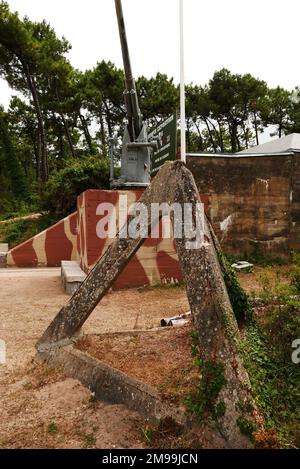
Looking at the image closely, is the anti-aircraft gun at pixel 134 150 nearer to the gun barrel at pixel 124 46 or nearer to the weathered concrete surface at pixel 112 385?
the gun barrel at pixel 124 46

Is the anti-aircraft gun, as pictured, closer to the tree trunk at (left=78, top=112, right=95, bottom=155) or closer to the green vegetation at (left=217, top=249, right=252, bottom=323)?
the green vegetation at (left=217, top=249, right=252, bottom=323)

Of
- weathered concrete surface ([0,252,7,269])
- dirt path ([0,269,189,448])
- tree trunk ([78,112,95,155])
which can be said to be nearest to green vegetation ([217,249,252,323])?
dirt path ([0,269,189,448])

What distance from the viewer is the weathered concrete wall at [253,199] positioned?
41.2ft

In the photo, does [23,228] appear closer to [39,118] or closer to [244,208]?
[39,118]

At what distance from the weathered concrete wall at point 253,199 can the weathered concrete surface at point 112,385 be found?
9373 millimetres

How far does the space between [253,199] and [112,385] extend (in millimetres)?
10509

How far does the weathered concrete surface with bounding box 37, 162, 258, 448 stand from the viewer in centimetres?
231

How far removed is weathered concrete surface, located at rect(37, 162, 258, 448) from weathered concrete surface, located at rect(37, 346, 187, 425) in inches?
7.7

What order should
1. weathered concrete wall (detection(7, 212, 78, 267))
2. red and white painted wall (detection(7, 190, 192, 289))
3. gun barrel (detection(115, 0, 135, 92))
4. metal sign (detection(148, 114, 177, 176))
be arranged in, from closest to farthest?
metal sign (detection(148, 114, 177, 176)), red and white painted wall (detection(7, 190, 192, 289)), gun barrel (detection(115, 0, 135, 92)), weathered concrete wall (detection(7, 212, 78, 267))

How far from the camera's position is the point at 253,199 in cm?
1268

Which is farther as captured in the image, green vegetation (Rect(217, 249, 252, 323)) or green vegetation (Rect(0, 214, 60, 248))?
green vegetation (Rect(0, 214, 60, 248))
